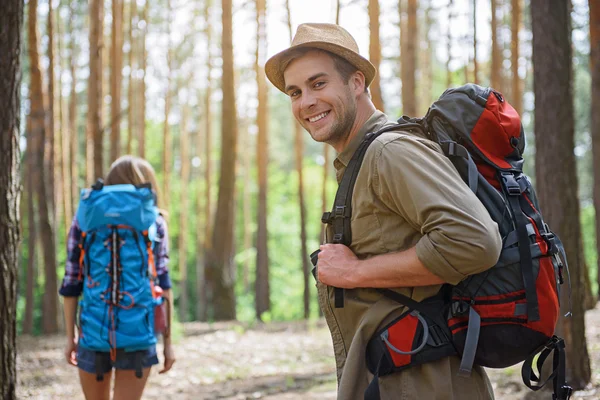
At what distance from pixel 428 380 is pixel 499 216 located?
570 millimetres

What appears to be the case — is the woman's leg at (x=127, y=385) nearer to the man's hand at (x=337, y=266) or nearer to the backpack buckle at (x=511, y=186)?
the man's hand at (x=337, y=266)

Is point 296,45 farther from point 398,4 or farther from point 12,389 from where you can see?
point 398,4

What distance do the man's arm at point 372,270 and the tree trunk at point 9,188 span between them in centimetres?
281

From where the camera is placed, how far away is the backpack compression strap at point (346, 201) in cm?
224

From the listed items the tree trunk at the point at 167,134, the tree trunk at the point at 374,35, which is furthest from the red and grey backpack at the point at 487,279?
the tree trunk at the point at 167,134

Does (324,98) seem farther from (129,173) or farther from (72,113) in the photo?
(72,113)

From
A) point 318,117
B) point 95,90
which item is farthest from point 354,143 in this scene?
point 95,90

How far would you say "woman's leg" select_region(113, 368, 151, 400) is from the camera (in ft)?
13.0

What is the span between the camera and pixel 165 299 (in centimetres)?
432

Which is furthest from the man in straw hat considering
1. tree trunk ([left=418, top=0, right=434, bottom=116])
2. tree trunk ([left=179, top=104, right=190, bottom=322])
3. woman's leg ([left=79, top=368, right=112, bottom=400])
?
tree trunk ([left=179, top=104, right=190, bottom=322])

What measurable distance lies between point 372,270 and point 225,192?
44.0 feet

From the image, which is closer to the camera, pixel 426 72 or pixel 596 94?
pixel 596 94

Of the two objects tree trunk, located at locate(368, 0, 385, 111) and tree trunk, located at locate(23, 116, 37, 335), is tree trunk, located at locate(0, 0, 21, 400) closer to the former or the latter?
tree trunk, located at locate(368, 0, 385, 111)

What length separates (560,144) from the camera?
19.0 feet
